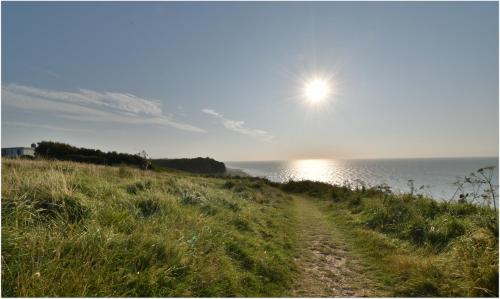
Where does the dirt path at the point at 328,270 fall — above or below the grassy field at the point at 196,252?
below

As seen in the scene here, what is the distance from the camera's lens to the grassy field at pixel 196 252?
4496 mm

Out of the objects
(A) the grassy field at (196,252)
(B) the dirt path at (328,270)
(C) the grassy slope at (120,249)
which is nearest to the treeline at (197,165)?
(B) the dirt path at (328,270)

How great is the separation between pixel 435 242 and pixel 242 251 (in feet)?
18.4

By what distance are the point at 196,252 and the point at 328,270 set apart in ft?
11.2

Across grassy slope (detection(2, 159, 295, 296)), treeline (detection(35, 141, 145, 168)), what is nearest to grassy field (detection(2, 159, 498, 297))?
grassy slope (detection(2, 159, 295, 296))

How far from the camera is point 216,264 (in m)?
6.03

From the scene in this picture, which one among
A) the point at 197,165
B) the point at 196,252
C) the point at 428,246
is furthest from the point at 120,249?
the point at 197,165

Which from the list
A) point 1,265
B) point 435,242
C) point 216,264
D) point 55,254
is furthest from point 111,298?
point 435,242

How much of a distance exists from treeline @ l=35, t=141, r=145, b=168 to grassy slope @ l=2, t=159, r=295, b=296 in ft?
154

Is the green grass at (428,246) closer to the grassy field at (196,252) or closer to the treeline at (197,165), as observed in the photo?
the grassy field at (196,252)

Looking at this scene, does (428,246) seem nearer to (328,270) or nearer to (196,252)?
(328,270)

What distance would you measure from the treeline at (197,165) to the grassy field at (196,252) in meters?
92.8

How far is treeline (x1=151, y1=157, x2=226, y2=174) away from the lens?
335 feet

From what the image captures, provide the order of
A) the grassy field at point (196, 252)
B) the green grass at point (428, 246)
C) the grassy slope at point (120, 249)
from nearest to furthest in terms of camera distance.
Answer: the grassy slope at point (120, 249)
the grassy field at point (196, 252)
the green grass at point (428, 246)
